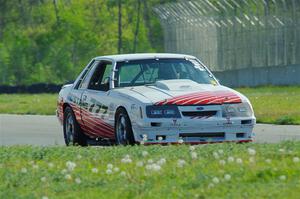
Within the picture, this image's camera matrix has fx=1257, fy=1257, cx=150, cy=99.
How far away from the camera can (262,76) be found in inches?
2185

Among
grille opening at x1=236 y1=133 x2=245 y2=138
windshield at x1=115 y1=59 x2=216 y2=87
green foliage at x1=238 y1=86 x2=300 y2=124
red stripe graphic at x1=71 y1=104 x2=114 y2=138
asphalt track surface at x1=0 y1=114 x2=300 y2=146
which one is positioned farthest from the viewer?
green foliage at x1=238 y1=86 x2=300 y2=124

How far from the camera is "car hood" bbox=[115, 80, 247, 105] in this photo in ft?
55.7

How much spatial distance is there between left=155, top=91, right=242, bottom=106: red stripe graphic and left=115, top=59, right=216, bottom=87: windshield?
1202 mm

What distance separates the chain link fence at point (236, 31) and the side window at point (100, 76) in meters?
30.6

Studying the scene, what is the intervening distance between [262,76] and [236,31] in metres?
2.38

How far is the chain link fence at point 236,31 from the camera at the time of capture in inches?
2018

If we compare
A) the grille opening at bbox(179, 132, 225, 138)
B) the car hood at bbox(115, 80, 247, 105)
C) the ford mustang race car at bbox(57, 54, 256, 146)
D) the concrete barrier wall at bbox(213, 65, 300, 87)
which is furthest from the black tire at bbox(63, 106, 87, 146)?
the concrete barrier wall at bbox(213, 65, 300, 87)

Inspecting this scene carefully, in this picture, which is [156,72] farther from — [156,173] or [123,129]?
[156,173]

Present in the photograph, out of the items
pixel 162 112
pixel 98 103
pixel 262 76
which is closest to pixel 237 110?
pixel 162 112

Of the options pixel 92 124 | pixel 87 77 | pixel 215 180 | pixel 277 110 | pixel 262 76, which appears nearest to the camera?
pixel 215 180

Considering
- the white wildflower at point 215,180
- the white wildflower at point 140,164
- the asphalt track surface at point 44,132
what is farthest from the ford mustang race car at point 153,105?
the white wildflower at point 215,180

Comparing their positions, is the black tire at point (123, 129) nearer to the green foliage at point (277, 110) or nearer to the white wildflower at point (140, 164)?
the white wildflower at point (140, 164)

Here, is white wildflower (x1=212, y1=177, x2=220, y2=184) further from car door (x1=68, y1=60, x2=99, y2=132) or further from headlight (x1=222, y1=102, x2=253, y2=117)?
car door (x1=68, y1=60, x2=99, y2=132)

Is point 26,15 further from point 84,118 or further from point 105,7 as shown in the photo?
point 84,118
